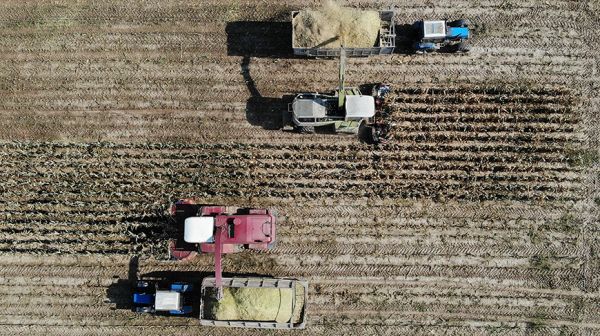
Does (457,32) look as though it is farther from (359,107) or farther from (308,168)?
(308,168)

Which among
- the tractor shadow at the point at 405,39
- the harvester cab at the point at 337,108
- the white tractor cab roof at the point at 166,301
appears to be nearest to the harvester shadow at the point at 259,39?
the harvester cab at the point at 337,108

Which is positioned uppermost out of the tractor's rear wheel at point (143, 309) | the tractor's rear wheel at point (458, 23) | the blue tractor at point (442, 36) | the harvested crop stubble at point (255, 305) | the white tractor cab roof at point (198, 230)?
the tractor's rear wheel at point (458, 23)

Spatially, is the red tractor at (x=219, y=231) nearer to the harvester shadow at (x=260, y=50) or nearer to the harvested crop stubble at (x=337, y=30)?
the harvester shadow at (x=260, y=50)

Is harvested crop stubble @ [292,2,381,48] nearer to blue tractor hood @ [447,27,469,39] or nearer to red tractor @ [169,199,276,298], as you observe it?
blue tractor hood @ [447,27,469,39]

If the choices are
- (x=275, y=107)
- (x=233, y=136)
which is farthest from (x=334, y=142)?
(x=233, y=136)

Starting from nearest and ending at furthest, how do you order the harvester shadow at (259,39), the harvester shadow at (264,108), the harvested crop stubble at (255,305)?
the harvested crop stubble at (255,305), the harvester shadow at (264,108), the harvester shadow at (259,39)

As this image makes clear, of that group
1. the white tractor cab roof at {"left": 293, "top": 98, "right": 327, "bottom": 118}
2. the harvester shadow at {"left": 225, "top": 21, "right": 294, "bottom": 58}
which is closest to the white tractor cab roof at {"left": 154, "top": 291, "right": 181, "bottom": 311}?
the white tractor cab roof at {"left": 293, "top": 98, "right": 327, "bottom": 118}

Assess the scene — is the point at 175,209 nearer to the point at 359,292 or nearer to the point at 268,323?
the point at 268,323
